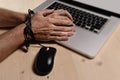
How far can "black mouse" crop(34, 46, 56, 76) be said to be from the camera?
0.69m

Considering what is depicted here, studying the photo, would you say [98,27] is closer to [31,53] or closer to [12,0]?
[31,53]

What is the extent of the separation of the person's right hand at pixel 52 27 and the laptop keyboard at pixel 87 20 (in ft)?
0.14

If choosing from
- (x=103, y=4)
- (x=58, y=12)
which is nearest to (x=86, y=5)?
(x=103, y=4)

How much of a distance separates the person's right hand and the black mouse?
0.29 ft

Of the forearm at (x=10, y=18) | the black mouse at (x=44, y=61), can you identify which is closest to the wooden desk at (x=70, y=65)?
the black mouse at (x=44, y=61)

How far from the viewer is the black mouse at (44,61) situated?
0.69 m

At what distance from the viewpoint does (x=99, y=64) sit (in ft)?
2.43

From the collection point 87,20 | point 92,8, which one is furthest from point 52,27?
point 92,8

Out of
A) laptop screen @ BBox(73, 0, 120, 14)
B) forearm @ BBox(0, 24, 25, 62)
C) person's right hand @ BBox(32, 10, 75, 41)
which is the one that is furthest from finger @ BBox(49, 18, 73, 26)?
laptop screen @ BBox(73, 0, 120, 14)

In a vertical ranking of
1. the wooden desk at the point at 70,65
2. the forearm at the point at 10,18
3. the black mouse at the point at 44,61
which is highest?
the forearm at the point at 10,18

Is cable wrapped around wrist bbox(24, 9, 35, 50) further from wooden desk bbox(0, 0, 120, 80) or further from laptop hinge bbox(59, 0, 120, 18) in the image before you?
laptop hinge bbox(59, 0, 120, 18)

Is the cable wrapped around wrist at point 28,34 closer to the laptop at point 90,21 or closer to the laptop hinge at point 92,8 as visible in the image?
the laptop at point 90,21

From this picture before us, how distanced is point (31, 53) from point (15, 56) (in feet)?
0.21

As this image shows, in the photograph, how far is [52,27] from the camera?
0.86 m
